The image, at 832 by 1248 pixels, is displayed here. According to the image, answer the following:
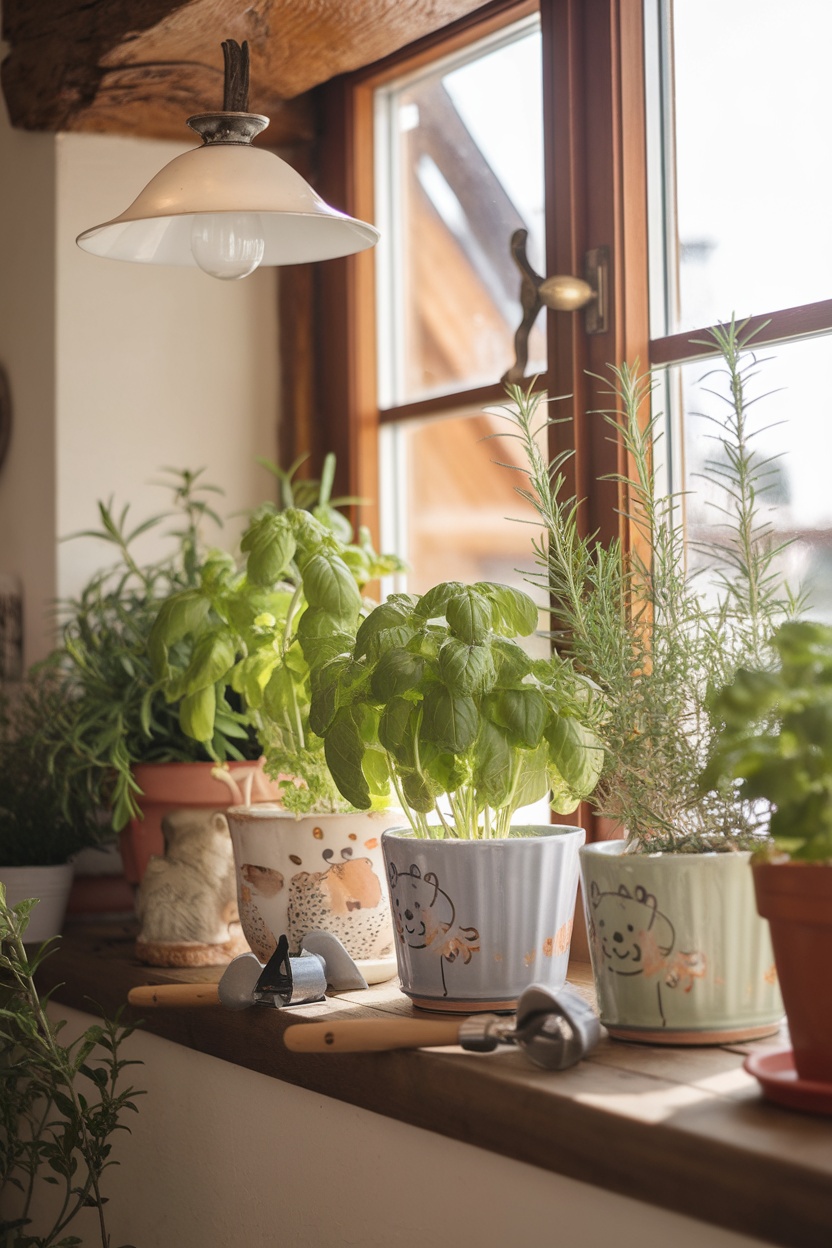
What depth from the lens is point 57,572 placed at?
5.79 feet

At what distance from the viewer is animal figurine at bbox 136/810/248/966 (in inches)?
55.1

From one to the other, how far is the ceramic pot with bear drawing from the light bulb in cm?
53

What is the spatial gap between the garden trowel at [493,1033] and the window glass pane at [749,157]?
2.27ft

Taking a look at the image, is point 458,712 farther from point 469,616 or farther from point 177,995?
point 177,995

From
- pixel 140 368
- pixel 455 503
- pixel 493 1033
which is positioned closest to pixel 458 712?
pixel 493 1033

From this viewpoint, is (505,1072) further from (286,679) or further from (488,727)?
(286,679)

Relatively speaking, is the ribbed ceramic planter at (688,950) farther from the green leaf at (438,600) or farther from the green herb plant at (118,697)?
the green herb plant at (118,697)

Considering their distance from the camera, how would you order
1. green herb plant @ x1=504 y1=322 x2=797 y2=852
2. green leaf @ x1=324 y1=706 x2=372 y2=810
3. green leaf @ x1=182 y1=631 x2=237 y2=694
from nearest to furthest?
green herb plant @ x1=504 y1=322 x2=797 y2=852 < green leaf @ x1=324 y1=706 x2=372 y2=810 < green leaf @ x1=182 y1=631 x2=237 y2=694

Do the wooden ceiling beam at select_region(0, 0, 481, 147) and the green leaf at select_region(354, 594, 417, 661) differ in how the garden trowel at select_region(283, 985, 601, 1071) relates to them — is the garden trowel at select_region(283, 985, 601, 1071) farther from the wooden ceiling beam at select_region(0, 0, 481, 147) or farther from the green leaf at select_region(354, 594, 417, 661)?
the wooden ceiling beam at select_region(0, 0, 481, 147)

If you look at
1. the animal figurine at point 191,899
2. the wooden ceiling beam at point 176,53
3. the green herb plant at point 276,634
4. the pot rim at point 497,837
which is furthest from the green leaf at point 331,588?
the wooden ceiling beam at point 176,53

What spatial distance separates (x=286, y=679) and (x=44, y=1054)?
0.42 m

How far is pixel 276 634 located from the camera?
1.34m

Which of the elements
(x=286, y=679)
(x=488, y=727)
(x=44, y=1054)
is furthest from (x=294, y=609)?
(x=44, y=1054)

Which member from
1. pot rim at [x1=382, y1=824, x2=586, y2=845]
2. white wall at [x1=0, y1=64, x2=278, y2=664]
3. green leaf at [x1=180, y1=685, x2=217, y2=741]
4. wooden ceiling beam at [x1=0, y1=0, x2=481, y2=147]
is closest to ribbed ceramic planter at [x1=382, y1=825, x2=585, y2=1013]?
pot rim at [x1=382, y1=824, x2=586, y2=845]
